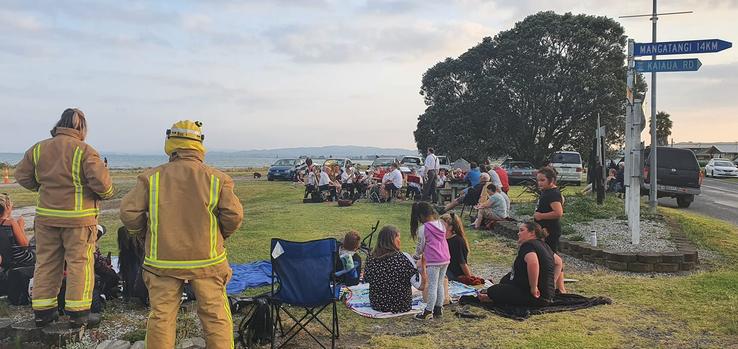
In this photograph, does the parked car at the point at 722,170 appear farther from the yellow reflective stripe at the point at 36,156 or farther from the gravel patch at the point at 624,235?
the yellow reflective stripe at the point at 36,156

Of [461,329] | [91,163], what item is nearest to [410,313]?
[461,329]

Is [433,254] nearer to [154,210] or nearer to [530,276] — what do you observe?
[530,276]

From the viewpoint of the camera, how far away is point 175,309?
3316 mm

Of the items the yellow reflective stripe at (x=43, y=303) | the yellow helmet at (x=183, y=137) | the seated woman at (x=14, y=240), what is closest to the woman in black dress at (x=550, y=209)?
the yellow helmet at (x=183, y=137)

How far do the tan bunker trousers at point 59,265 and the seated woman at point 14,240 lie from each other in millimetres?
1070

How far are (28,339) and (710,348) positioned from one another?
5402mm

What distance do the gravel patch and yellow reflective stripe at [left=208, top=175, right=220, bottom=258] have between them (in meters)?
6.14

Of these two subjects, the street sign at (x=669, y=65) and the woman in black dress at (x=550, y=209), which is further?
the street sign at (x=669, y=65)

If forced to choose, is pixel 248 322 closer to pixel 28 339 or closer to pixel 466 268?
pixel 28 339

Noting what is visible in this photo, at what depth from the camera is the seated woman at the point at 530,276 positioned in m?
5.13

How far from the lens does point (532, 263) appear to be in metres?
5.10

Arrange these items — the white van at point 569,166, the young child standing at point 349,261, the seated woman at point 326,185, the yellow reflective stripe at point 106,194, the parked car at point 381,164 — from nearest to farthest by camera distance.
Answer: the yellow reflective stripe at point 106,194
the young child standing at point 349,261
the seated woman at point 326,185
the parked car at point 381,164
the white van at point 569,166

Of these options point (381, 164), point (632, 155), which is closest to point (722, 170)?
point (381, 164)

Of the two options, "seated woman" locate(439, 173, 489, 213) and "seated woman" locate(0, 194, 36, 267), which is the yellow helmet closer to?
"seated woman" locate(0, 194, 36, 267)
